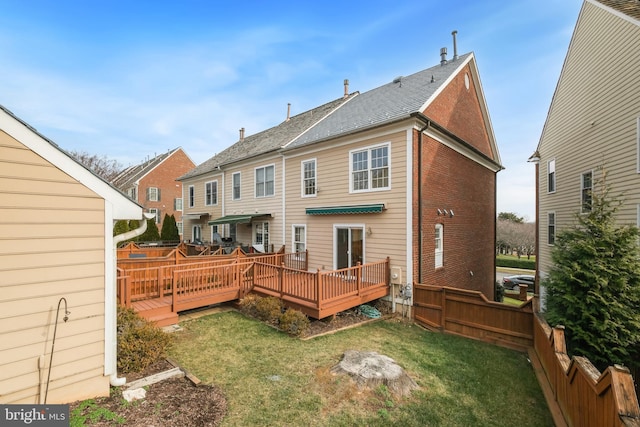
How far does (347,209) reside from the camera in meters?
10.5

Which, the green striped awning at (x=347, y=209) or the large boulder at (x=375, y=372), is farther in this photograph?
the green striped awning at (x=347, y=209)

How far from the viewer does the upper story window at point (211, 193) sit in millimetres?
18859

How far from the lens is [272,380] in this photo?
4914 millimetres

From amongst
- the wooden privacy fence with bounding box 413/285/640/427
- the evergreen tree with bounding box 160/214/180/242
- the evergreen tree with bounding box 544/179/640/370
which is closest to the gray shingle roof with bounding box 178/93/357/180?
the evergreen tree with bounding box 160/214/180/242

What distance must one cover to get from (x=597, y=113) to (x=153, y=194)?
3988 cm

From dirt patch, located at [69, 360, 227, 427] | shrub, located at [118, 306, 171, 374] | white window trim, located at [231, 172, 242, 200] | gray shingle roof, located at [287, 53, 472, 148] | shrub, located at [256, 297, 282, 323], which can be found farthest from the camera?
white window trim, located at [231, 172, 242, 200]

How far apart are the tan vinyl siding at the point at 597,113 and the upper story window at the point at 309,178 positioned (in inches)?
334

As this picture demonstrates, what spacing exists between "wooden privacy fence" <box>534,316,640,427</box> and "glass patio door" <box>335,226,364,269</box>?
233 inches

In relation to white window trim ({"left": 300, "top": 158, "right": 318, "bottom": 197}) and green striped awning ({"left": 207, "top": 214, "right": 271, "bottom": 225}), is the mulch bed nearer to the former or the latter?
white window trim ({"left": 300, "top": 158, "right": 318, "bottom": 197})

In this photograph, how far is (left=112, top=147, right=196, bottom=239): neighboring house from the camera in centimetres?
3469

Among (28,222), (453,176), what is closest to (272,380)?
(28,222)

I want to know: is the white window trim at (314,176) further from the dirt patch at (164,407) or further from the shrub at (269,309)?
the dirt patch at (164,407)

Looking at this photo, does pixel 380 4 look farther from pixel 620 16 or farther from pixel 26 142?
pixel 26 142

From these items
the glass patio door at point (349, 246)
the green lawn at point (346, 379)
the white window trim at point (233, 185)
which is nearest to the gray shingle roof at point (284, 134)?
the white window trim at point (233, 185)
